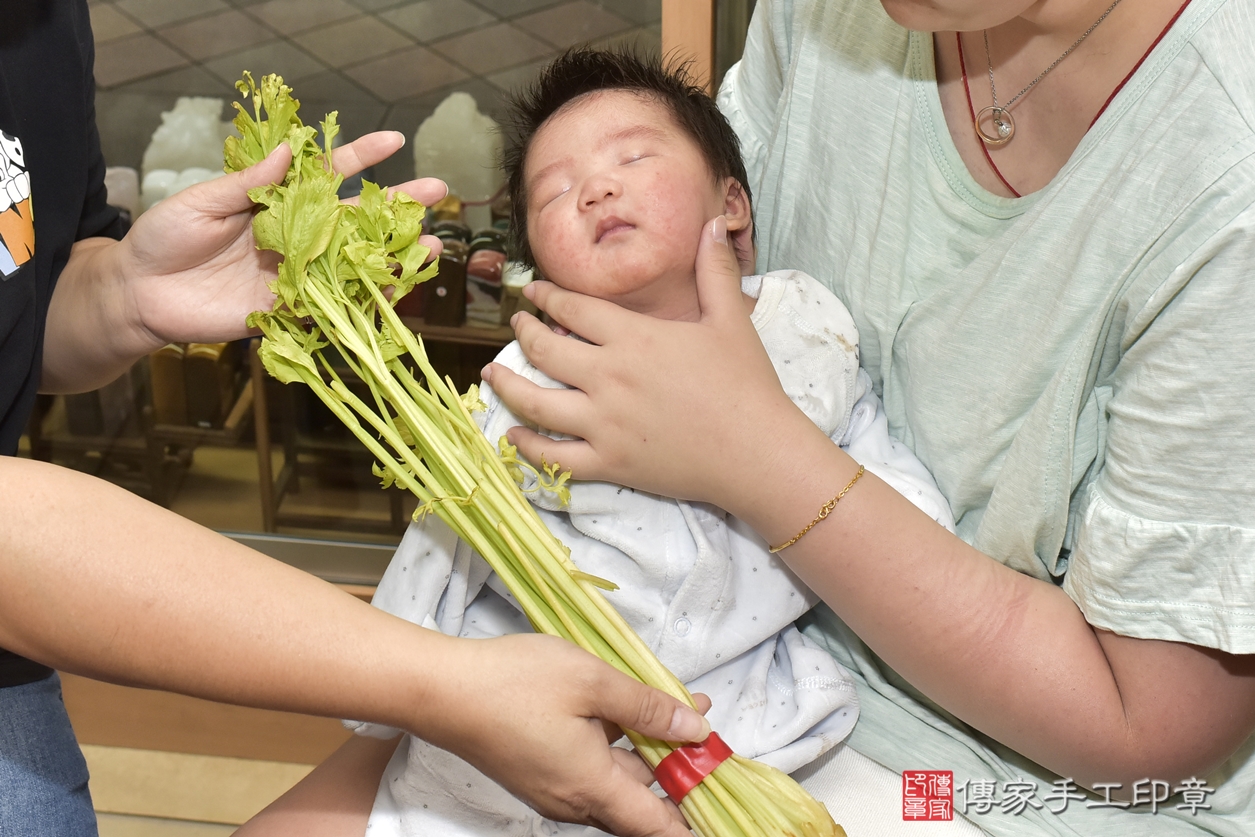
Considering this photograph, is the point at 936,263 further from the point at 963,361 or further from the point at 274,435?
the point at 274,435

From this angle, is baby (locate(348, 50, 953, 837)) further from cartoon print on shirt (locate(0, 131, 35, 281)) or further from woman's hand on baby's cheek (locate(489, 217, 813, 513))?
cartoon print on shirt (locate(0, 131, 35, 281))

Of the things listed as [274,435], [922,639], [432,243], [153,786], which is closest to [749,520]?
[922,639]

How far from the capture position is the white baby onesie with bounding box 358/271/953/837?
1.09m

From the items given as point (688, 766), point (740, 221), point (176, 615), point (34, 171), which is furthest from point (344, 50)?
point (688, 766)

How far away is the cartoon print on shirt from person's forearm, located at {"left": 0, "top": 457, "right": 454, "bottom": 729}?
37cm

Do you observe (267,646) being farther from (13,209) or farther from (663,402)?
(13,209)

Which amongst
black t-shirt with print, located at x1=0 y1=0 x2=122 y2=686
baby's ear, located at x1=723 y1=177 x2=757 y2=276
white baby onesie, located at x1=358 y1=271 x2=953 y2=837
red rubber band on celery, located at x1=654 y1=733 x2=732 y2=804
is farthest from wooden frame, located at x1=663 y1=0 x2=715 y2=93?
red rubber band on celery, located at x1=654 y1=733 x2=732 y2=804

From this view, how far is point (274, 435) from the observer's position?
7.25 ft

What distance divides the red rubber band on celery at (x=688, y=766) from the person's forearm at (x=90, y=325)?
0.79 meters

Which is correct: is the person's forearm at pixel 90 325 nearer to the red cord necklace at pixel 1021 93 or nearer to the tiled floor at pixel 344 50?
the tiled floor at pixel 344 50

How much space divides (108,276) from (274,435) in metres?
0.99

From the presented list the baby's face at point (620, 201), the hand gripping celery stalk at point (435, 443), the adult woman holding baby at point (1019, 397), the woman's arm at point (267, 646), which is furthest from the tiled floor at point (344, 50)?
the woman's arm at point (267, 646)

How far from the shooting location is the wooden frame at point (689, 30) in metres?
1.54

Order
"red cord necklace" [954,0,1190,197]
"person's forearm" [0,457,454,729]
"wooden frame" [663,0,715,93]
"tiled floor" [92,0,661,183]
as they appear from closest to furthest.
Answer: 1. "person's forearm" [0,457,454,729]
2. "red cord necklace" [954,0,1190,197]
3. "wooden frame" [663,0,715,93]
4. "tiled floor" [92,0,661,183]
